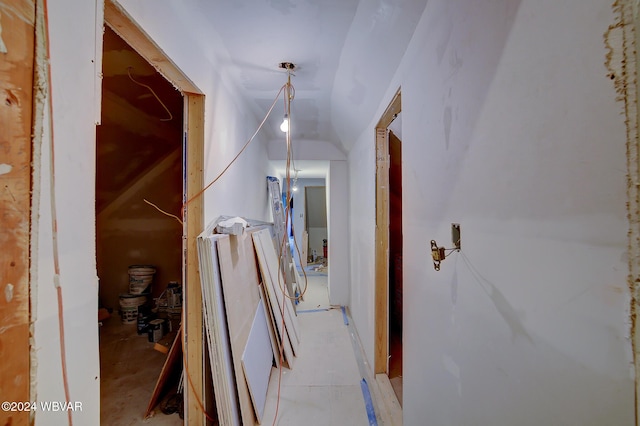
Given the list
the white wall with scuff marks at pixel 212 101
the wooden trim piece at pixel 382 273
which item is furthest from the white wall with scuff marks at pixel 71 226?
the wooden trim piece at pixel 382 273

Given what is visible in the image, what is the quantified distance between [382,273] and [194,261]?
149 centimetres

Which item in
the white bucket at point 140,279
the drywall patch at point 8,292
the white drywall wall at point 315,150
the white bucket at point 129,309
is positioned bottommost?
the white bucket at point 129,309

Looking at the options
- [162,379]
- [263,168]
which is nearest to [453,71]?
[162,379]

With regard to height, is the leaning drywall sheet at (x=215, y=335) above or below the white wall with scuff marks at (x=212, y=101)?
below

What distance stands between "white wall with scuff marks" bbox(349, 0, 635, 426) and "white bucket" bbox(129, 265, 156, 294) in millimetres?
3449

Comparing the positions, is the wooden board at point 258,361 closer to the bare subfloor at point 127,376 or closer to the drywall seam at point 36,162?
the bare subfloor at point 127,376

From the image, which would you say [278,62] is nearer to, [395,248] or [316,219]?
[395,248]

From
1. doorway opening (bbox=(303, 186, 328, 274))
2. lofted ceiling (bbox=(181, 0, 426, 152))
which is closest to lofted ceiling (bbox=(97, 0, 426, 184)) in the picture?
lofted ceiling (bbox=(181, 0, 426, 152))

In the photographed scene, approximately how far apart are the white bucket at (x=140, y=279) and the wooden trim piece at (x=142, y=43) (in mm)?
2696

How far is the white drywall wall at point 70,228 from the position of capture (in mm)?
617

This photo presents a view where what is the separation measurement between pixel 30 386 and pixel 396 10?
1793 mm

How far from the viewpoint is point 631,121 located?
1.21ft

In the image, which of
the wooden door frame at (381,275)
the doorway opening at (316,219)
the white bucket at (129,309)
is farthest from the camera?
the doorway opening at (316,219)

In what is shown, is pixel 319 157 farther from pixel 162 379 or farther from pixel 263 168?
pixel 162 379
